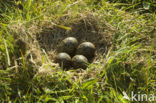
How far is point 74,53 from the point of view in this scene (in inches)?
161

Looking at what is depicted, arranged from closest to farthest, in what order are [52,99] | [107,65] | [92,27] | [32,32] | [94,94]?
[52,99] < [94,94] < [107,65] < [32,32] < [92,27]

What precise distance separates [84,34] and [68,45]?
1.87 feet

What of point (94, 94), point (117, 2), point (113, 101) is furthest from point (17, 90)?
point (117, 2)

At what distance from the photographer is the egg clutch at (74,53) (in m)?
3.65

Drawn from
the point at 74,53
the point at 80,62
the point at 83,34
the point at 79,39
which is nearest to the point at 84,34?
the point at 83,34

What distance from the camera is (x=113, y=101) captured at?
2988 mm

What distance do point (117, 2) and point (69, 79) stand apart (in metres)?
2.59

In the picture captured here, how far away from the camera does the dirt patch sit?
4.03 meters

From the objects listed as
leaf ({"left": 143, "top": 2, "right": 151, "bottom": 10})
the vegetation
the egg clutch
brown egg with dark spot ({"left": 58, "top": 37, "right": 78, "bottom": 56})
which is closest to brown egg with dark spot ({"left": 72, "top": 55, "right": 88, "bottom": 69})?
the egg clutch

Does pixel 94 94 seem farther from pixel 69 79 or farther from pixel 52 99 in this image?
pixel 52 99

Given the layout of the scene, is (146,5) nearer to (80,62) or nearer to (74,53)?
(74,53)

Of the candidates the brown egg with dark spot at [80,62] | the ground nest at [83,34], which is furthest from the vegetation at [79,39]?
the brown egg with dark spot at [80,62]

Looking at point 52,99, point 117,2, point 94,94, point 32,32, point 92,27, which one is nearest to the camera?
point 52,99

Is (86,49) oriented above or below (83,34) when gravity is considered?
below
